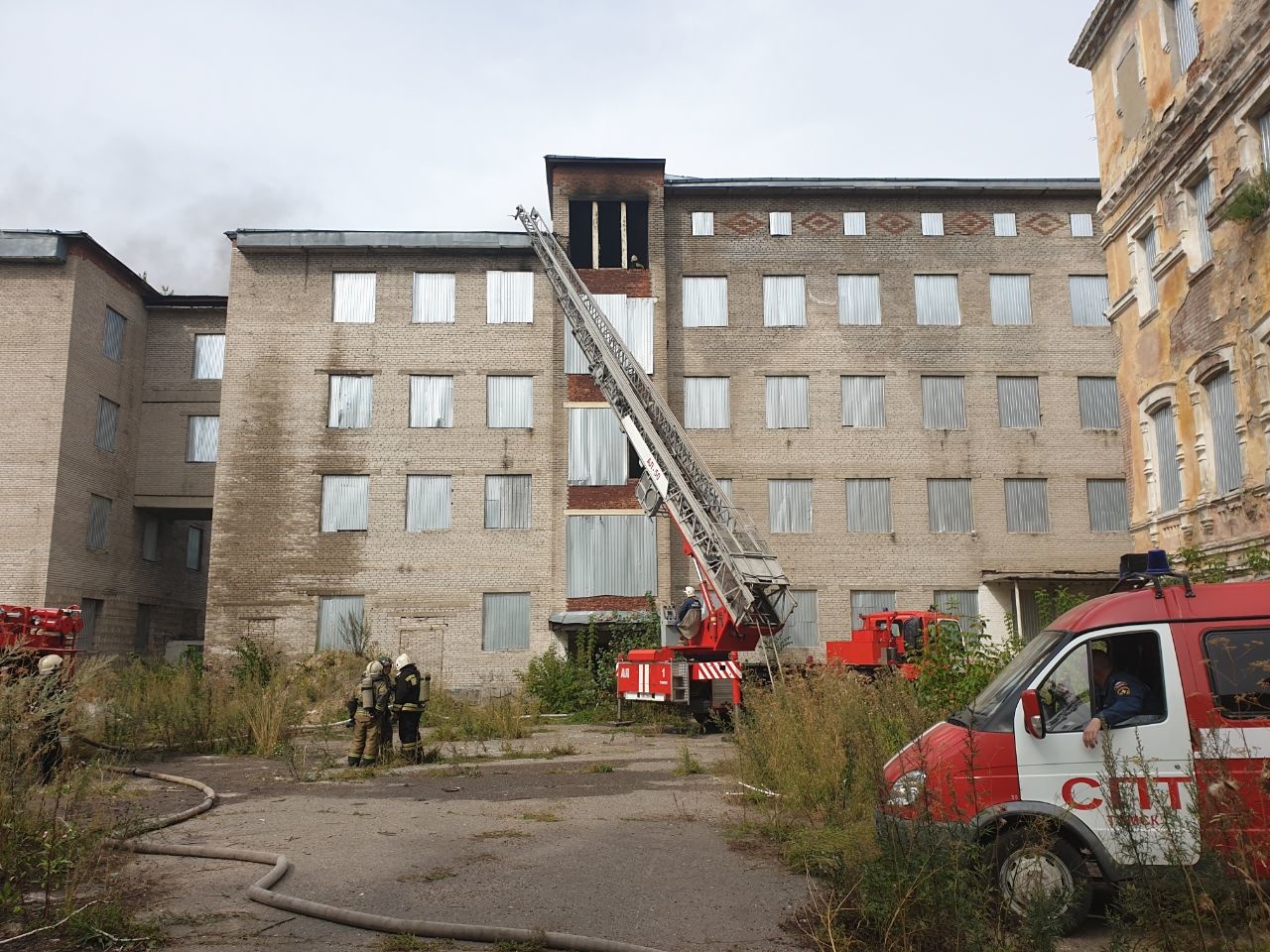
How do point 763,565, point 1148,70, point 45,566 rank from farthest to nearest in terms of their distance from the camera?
point 45,566 < point 763,565 < point 1148,70

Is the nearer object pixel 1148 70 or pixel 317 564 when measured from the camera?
pixel 1148 70

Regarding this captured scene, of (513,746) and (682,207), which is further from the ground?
(682,207)

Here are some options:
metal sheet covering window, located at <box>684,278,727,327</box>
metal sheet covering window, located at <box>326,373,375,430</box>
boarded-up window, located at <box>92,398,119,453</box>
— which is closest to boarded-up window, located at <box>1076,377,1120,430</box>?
metal sheet covering window, located at <box>684,278,727,327</box>

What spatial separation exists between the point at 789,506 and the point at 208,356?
1970 centimetres

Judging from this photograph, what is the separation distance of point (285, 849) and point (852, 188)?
27.3 metres

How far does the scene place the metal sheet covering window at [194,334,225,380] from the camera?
32.9 m

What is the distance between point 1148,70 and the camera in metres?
15.4

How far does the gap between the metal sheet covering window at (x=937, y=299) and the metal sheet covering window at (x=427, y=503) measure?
15289 millimetres

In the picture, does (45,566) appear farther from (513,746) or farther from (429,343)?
(513,746)

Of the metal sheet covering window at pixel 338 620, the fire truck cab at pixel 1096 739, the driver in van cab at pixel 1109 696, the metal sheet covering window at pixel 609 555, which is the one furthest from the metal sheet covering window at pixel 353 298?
the driver in van cab at pixel 1109 696

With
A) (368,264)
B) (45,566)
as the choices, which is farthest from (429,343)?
(45,566)

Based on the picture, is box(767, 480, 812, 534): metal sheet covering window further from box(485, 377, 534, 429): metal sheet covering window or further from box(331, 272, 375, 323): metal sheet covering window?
box(331, 272, 375, 323): metal sheet covering window

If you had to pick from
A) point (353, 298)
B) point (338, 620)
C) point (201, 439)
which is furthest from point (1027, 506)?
point (201, 439)

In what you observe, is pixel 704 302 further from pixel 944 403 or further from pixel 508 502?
pixel 508 502
